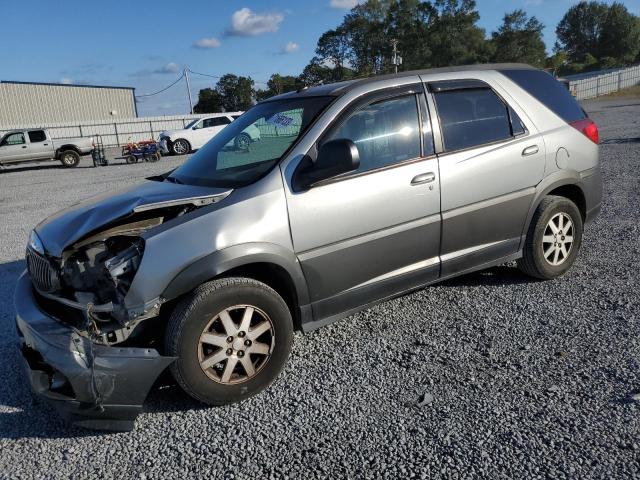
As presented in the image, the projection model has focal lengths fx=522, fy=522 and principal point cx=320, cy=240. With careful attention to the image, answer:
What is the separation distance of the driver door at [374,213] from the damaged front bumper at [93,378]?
113 centimetres

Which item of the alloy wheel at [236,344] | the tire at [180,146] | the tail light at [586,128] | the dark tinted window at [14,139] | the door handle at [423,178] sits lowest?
the alloy wheel at [236,344]

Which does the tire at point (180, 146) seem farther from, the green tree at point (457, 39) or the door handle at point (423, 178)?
the green tree at point (457, 39)

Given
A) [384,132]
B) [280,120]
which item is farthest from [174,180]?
[384,132]

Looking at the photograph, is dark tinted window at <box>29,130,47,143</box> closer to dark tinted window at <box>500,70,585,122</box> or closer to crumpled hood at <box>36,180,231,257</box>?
crumpled hood at <box>36,180,231,257</box>

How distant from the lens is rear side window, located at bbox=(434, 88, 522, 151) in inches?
154

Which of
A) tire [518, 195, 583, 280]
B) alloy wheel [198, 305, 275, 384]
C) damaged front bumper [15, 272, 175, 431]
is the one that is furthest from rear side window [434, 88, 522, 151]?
damaged front bumper [15, 272, 175, 431]

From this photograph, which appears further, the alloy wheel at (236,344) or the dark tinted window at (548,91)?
the dark tinted window at (548,91)

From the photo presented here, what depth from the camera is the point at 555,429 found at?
2.64 m

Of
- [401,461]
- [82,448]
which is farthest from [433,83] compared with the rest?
[82,448]

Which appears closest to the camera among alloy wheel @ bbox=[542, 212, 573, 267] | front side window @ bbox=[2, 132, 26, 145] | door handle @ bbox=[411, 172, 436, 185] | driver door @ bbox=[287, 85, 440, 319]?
driver door @ bbox=[287, 85, 440, 319]

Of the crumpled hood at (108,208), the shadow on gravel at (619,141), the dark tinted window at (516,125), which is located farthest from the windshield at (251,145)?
the shadow on gravel at (619,141)

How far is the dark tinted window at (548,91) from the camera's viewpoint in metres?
4.50

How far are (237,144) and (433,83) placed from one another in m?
1.56

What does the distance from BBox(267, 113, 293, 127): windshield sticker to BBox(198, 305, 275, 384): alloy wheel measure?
1425 mm
